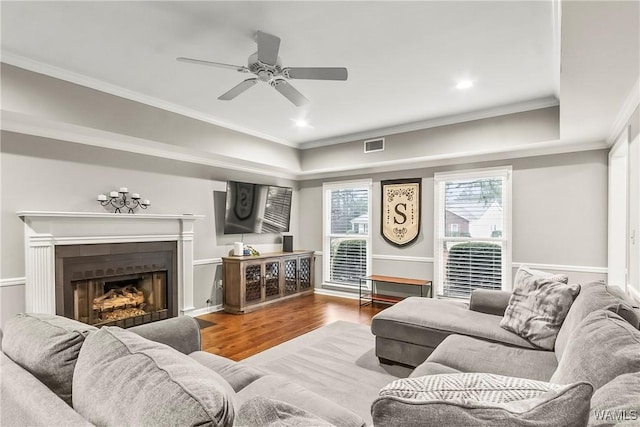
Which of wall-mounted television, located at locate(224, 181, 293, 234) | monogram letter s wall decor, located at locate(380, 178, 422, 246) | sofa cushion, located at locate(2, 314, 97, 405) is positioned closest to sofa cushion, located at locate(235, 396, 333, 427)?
sofa cushion, located at locate(2, 314, 97, 405)

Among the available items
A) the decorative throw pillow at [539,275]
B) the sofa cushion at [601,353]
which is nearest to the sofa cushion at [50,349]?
the sofa cushion at [601,353]

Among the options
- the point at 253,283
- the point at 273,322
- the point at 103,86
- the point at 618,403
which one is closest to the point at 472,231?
the point at 273,322

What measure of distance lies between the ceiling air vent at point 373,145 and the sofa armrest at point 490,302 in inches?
104

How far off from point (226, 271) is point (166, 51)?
3.16 meters

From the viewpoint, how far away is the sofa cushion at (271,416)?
750 millimetres

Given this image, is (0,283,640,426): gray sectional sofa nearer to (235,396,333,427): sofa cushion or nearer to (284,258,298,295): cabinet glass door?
(235,396,333,427): sofa cushion

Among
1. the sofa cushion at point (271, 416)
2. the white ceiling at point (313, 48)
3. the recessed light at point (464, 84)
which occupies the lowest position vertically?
the sofa cushion at point (271, 416)

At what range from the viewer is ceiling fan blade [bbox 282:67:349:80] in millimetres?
2500

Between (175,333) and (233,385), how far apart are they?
0.62m

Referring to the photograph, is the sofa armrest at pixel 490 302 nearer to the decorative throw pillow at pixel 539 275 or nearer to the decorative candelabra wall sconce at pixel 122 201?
the decorative throw pillow at pixel 539 275

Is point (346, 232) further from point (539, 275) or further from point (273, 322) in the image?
point (539, 275)

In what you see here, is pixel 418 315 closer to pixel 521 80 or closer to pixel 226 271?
pixel 521 80

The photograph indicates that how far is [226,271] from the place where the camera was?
504 cm

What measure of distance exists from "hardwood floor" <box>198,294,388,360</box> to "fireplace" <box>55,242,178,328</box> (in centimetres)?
71
